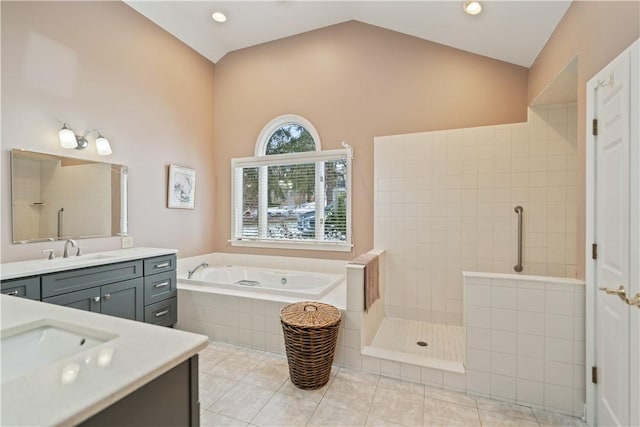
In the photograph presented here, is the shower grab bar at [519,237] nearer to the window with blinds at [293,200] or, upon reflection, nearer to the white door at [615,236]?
the white door at [615,236]

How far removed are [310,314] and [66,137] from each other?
2667mm

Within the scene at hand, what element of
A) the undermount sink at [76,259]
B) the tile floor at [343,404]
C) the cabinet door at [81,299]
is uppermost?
the undermount sink at [76,259]

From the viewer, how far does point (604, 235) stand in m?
1.68

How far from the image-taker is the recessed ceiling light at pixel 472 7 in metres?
2.51

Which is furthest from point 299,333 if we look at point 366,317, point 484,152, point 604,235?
point 484,152

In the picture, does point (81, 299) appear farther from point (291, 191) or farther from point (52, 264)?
point (291, 191)

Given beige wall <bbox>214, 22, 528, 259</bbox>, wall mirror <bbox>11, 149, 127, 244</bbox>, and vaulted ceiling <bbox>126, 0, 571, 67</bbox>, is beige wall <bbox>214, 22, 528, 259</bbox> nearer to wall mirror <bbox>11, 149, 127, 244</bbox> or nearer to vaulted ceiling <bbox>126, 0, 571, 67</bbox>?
vaulted ceiling <bbox>126, 0, 571, 67</bbox>

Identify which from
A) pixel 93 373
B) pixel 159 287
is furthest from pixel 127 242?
pixel 93 373

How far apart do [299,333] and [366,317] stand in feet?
2.21

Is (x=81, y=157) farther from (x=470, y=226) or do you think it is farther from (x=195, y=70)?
(x=470, y=226)

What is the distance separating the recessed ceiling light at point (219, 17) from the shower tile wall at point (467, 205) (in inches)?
92.6

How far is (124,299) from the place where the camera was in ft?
8.85

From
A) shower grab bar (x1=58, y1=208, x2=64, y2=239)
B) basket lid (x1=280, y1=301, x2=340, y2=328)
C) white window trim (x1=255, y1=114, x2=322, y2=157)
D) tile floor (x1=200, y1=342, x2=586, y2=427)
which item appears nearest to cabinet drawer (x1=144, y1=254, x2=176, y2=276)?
shower grab bar (x1=58, y1=208, x2=64, y2=239)

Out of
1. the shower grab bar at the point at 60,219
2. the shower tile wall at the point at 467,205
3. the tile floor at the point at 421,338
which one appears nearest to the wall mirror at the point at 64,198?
the shower grab bar at the point at 60,219
